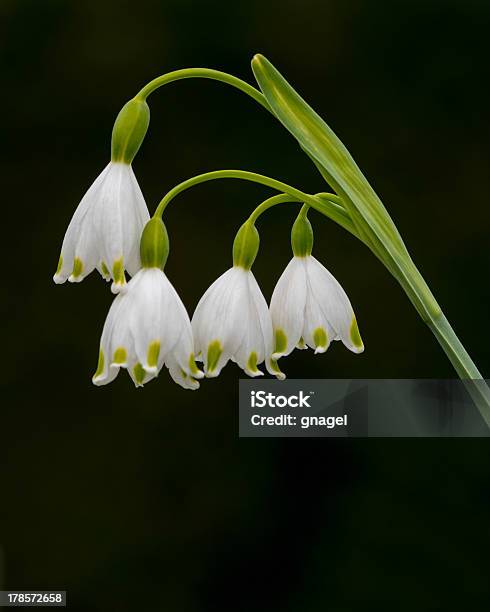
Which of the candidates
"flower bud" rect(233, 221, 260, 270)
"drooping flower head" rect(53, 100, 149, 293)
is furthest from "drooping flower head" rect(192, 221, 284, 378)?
"drooping flower head" rect(53, 100, 149, 293)

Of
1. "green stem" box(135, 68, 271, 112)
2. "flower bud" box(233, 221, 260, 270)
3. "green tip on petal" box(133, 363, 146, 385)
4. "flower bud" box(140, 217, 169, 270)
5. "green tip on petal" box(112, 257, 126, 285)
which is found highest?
"green stem" box(135, 68, 271, 112)

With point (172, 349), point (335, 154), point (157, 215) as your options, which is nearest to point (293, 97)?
point (335, 154)

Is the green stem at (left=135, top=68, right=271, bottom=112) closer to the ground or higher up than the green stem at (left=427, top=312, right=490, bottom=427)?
higher up

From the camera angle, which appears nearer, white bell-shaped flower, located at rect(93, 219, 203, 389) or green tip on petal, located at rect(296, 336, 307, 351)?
white bell-shaped flower, located at rect(93, 219, 203, 389)

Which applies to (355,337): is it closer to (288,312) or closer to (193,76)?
(288,312)

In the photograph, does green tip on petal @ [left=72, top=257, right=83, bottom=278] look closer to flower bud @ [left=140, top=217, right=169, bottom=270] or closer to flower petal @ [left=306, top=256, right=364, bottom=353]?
flower bud @ [left=140, top=217, right=169, bottom=270]

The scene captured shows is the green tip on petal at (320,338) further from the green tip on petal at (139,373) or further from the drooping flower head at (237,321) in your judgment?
the green tip on petal at (139,373)

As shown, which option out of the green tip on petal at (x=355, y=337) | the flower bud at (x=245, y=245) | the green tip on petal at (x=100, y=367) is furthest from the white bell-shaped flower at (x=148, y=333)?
the green tip on petal at (x=355, y=337)
